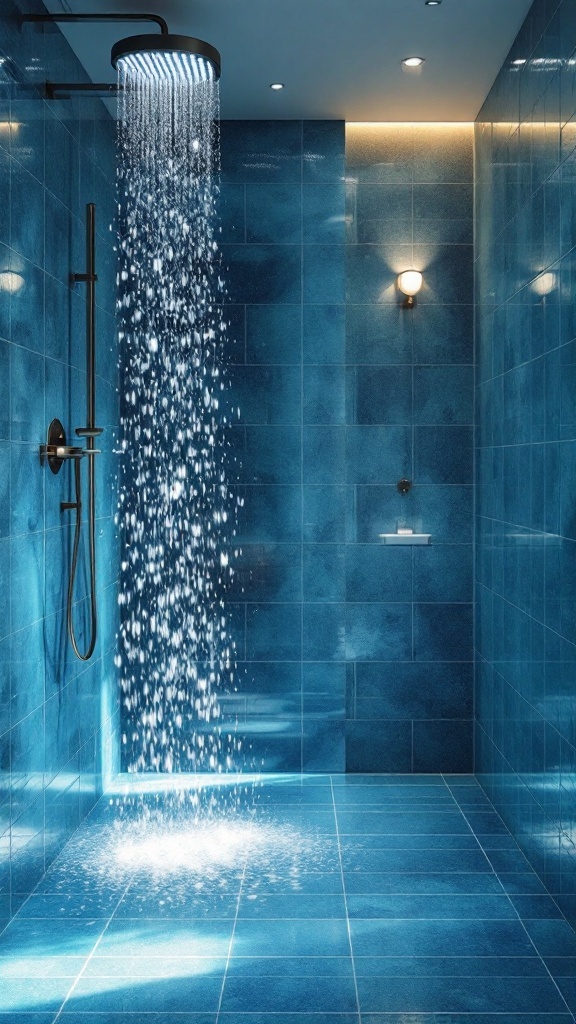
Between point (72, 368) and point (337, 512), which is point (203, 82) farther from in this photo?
point (337, 512)

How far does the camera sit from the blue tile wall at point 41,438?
299cm

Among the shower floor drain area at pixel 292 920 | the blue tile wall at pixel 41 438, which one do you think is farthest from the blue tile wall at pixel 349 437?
the blue tile wall at pixel 41 438

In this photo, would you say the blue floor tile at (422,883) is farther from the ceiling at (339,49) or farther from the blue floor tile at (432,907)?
the ceiling at (339,49)

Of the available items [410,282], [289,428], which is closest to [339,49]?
[410,282]

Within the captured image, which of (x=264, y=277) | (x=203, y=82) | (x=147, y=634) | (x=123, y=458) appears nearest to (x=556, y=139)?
(x=203, y=82)

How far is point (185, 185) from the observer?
4512 millimetres

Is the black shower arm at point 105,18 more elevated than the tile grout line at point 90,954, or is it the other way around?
the black shower arm at point 105,18

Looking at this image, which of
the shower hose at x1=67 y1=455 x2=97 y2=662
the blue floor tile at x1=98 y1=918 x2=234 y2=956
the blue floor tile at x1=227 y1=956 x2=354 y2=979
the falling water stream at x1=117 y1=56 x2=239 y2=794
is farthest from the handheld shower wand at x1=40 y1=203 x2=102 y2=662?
the blue floor tile at x1=227 y1=956 x2=354 y2=979

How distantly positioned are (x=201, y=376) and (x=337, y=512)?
2.93 ft

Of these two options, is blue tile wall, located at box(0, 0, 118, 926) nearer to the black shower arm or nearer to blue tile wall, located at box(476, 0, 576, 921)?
the black shower arm

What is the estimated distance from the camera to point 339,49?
3.82 m

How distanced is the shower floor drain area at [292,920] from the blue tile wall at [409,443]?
515 millimetres

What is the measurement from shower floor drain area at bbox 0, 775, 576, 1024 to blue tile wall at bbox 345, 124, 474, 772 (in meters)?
0.51

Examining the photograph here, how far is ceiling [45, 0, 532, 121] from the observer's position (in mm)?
3496
